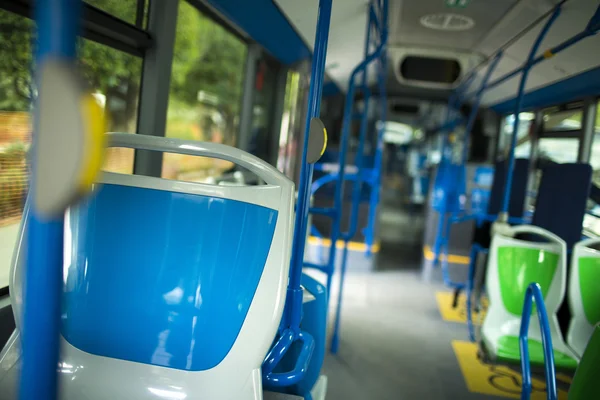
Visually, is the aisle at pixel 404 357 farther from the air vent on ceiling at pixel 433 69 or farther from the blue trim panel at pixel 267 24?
the blue trim panel at pixel 267 24

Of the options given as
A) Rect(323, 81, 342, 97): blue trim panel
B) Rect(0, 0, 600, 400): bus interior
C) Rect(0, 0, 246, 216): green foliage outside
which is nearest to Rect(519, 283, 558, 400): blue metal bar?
Rect(0, 0, 600, 400): bus interior

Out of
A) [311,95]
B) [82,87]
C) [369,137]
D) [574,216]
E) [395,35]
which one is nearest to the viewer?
[82,87]

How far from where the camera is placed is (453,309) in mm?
4434

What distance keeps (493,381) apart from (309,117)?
247cm

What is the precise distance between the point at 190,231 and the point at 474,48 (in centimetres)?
358

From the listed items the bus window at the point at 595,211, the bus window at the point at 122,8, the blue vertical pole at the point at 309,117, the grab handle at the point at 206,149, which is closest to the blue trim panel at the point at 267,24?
the bus window at the point at 122,8

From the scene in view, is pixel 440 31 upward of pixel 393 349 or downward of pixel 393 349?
upward

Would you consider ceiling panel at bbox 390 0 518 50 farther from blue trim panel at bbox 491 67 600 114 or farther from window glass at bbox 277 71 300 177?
window glass at bbox 277 71 300 177

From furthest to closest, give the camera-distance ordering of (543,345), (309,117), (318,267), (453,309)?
(453,309)
(318,267)
(543,345)
(309,117)

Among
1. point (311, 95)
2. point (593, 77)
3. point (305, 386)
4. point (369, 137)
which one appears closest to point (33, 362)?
point (311, 95)

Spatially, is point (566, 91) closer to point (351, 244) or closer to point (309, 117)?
point (351, 244)

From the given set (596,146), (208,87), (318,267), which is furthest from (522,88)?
(208,87)

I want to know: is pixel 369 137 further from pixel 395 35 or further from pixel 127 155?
pixel 127 155

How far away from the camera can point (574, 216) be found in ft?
10.4
